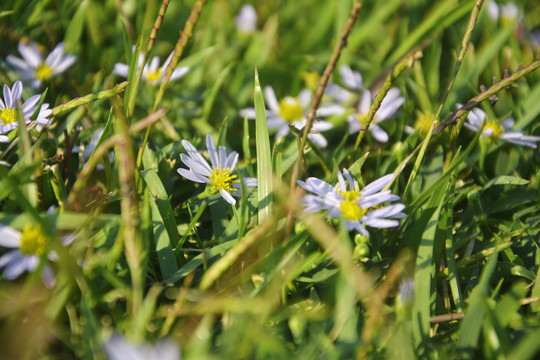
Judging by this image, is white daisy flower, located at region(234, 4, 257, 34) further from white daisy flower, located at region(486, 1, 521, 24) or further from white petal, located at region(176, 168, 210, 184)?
white petal, located at region(176, 168, 210, 184)

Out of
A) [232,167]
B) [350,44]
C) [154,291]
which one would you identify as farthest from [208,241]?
[350,44]

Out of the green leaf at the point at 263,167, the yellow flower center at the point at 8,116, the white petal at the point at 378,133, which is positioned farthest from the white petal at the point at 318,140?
the yellow flower center at the point at 8,116

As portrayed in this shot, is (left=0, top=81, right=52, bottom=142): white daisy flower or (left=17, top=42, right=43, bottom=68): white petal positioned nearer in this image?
(left=0, top=81, right=52, bottom=142): white daisy flower

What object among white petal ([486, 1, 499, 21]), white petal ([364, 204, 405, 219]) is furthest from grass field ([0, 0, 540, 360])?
white petal ([486, 1, 499, 21])

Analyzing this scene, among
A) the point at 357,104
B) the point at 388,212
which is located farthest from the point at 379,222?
the point at 357,104

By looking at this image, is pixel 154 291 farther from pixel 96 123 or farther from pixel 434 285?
pixel 96 123

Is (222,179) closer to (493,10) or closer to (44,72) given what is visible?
(44,72)

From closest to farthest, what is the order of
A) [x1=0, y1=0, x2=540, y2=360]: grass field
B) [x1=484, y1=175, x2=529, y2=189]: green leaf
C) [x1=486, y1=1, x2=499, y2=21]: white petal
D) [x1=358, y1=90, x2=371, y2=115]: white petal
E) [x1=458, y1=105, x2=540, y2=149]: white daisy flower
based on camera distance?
1. [x1=0, y1=0, x2=540, y2=360]: grass field
2. [x1=484, y1=175, x2=529, y2=189]: green leaf
3. [x1=458, y1=105, x2=540, y2=149]: white daisy flower
4. [x1=358, y1=90, x2=371, y2=115]: white petal
5. [x1=486, y1=1, x2=499, y2=21]: white petal
